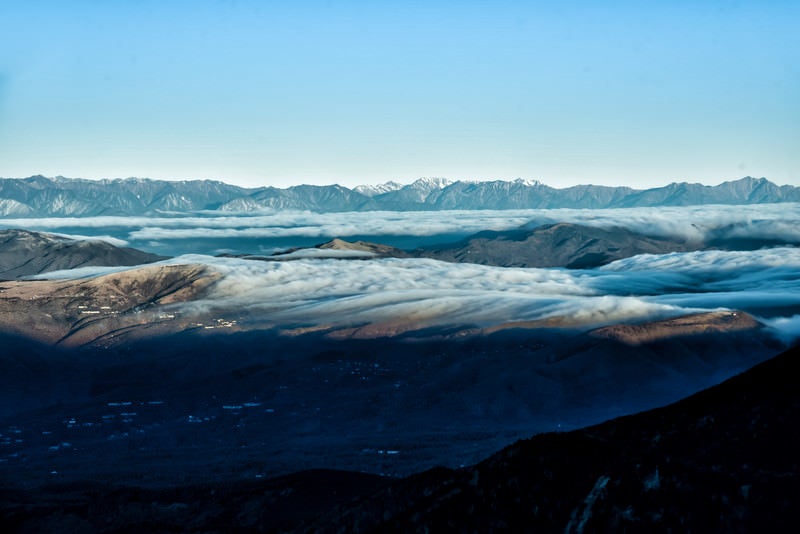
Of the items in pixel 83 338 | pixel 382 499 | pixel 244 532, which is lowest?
pixel 83 338

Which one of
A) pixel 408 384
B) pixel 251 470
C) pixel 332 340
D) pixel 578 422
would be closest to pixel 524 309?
pixel 332 340

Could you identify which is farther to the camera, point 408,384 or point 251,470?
point 408,384

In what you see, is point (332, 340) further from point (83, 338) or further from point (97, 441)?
point (97, 441)
